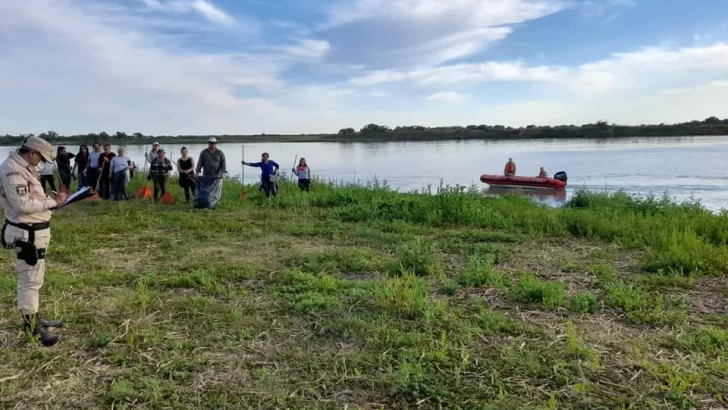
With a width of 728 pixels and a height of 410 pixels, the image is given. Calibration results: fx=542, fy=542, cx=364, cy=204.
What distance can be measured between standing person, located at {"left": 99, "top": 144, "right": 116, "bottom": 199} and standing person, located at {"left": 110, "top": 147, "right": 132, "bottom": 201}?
30cm

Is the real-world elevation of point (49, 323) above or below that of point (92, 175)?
below

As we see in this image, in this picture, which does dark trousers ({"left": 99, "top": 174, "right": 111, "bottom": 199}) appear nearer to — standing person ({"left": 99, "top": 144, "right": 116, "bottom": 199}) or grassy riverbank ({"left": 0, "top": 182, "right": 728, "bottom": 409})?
standing person ({"left": 99, "top": 144, "right": 116, "bottom": 199})

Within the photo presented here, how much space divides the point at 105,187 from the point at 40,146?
32.8ft

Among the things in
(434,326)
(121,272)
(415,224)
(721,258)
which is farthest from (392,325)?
(415,224)

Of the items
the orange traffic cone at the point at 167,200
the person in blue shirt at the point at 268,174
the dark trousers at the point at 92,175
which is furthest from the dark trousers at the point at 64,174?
the person in blue shirt at the point at 268,174

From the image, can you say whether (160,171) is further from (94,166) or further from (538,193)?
(538,193)

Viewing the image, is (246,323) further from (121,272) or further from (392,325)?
(121,272)

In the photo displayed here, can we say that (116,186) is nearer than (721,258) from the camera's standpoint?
No

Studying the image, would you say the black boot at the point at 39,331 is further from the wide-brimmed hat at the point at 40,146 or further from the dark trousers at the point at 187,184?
the dark trousers at the point at 187,184

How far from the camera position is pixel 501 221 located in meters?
9.12

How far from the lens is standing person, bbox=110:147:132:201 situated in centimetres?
1246

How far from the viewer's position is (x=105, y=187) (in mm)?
13023

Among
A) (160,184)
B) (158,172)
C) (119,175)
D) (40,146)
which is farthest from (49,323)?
(119,175)

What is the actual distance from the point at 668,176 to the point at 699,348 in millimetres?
24978
